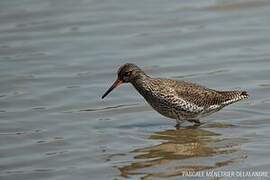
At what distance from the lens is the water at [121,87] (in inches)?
390

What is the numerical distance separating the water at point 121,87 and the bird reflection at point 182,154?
1 centimetres

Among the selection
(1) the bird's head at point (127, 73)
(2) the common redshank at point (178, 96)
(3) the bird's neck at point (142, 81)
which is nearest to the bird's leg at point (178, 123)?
(2) the common redshank at point (178, 96)

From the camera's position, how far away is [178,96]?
37.6 feet

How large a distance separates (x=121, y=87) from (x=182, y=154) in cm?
305

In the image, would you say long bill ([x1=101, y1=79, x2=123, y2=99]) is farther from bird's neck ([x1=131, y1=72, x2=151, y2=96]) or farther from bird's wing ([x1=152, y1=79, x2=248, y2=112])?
bird's wing ([x1=152, y1=79, x2=248, y2=112])

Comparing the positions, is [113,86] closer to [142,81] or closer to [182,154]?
[142,81]

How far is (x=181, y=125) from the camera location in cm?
1173

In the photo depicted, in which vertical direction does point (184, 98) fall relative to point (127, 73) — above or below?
below

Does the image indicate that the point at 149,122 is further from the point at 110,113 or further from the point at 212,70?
the point at 212,70

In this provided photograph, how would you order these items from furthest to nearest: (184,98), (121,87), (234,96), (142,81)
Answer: (121,87) < (142,81) < (184,98) < (234,96)

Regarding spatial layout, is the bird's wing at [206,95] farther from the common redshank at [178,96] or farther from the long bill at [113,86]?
the long bill at [113,86]

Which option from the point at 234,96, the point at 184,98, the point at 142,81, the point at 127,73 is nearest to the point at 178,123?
the point at 184,98

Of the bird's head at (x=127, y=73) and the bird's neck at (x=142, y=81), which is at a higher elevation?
the bird's head at (x=127, y=73)

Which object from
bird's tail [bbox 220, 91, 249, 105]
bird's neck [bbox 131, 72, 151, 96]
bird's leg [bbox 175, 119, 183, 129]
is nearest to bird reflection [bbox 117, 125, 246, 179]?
bird's leg [bbox 175, 119, 183, 129]
